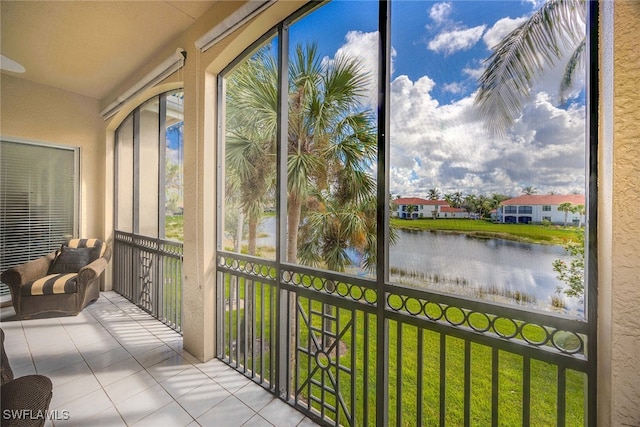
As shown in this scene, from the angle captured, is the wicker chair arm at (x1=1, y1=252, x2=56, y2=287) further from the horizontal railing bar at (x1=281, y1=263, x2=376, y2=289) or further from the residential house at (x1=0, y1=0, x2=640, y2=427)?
the horizontal railing bar at (x1=281, y1=263, x2=376, y2=289)

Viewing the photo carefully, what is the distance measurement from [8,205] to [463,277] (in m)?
5.17

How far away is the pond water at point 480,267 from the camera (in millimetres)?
1037

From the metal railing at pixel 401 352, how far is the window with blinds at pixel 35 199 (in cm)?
338

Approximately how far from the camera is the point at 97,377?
197 centimetres

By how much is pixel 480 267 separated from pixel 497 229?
7.1 inches

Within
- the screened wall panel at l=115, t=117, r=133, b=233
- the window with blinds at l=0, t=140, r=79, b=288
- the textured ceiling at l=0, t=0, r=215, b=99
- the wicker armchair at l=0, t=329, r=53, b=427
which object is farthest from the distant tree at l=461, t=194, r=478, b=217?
the window with blinds at l=0, t=140, r=79, b=288

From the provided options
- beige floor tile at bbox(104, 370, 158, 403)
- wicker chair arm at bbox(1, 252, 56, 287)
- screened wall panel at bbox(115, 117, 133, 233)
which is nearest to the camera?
beige floor tile at bbox(104, 370, 158, 403)

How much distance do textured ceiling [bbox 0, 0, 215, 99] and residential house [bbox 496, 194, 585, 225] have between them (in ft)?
8.03

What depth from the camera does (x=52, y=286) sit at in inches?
117

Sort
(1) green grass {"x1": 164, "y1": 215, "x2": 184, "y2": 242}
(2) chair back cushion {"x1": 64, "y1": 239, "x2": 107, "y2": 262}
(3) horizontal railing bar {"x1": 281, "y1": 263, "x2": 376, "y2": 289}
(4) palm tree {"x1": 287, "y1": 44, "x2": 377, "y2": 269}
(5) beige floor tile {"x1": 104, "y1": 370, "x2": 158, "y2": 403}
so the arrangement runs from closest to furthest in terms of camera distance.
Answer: (3) horizontal railing bar {"x1": 281, "y1": 263, "x2": 376, "y2": 289}, (4) palm tree {"x1": 287, "y1": 44, "x2": 377, "y2": 269}, (5) beige floor tile {"x1": 104, "y1": 370, "x2": 158, "y2": 403}, (1) green grass {"x1": 164, "y1": 215, "x2": 184, "y2": 242}, (2) chair back cushion {"x1": 64, "y1": 239, "x2": 107, "y2": 262}

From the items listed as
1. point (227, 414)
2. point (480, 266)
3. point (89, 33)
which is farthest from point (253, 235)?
point (89, 33)

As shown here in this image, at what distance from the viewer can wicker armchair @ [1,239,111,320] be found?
2910 millimetres

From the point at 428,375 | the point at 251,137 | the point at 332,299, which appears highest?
the point at 251,137

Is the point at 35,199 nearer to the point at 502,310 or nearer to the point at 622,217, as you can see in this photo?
the point at 502,310
